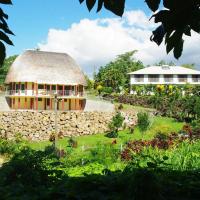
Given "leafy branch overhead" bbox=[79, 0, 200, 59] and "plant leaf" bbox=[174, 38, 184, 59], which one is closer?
"leafy branch overhead" bbox=[79, 0, 200, 59]

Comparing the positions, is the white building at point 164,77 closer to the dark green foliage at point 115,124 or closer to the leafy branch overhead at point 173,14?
the dark green foliage at point 115,124

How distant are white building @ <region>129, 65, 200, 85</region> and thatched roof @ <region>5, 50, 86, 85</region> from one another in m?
22.5

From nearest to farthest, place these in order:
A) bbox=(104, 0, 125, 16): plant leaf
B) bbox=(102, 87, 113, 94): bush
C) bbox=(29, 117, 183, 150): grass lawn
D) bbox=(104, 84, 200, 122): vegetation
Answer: bbox=(104, 0, 125, 16): plant leaf
bbox=(29, 117, 183, 150): grass lawn
bbox=(104, 84, 200, 122): vegetation
bbox=(102, 87, 113, 94): bush

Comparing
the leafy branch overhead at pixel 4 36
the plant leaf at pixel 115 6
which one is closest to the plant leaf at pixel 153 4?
the plant leaf at pixel 115 6

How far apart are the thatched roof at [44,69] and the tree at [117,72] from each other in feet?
55.2

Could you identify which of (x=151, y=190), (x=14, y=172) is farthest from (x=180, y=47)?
(x=14, y=172)

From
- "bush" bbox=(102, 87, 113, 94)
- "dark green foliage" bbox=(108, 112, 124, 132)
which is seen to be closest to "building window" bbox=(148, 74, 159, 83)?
"bush" bbox=(102, 87, 113, 94)

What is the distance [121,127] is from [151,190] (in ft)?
116

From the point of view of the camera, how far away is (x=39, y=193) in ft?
15.4

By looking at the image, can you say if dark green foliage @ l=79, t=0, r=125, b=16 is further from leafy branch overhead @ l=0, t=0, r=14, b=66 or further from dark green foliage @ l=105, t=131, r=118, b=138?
dark green foliage @ l=105, t=131, r=118, b=138

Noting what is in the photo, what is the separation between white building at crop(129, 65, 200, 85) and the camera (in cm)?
7150

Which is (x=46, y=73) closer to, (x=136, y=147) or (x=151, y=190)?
(x=136, y=147)

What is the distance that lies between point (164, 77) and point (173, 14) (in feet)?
231

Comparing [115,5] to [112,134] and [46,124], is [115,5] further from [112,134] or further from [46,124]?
[46,124]
